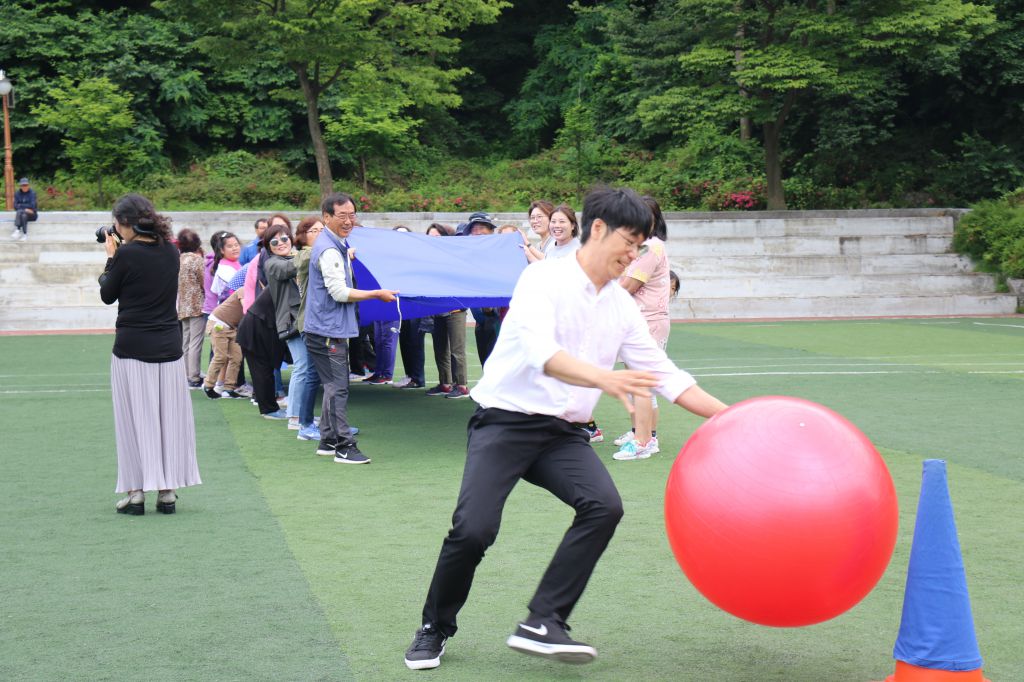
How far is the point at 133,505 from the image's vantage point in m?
7.45

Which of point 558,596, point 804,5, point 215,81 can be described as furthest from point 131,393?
point 215,81

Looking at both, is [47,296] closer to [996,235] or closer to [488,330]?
[488,330]

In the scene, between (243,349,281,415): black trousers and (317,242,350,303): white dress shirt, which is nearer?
(317,242,350,303): white dress shirt

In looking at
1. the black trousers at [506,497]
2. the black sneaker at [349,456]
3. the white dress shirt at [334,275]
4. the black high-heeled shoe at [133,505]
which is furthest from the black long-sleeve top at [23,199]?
the black trousers at [506,497]

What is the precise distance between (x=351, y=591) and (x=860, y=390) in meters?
8.57

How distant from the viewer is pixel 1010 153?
3125cm

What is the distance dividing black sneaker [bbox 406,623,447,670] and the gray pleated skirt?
10.8 ft

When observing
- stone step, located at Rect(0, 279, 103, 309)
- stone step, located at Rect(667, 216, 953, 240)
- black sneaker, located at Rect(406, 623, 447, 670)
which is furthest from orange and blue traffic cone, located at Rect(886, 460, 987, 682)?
stone step, located at Rect(667, 216, 953, 240)

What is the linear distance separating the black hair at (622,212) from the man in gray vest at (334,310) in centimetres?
471

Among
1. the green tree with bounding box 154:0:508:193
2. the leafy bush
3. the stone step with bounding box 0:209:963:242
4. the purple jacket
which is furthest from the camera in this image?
the green tree with bounding box 154:0:508:193

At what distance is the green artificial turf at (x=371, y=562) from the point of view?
4.73 m

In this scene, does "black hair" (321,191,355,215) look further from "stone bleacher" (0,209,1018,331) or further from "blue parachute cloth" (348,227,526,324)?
"stone bleacher" (0,209,1018,331)

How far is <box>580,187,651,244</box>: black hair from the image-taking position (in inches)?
170

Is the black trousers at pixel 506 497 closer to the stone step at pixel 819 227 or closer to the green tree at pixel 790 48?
the green tree at pixel 790 48
